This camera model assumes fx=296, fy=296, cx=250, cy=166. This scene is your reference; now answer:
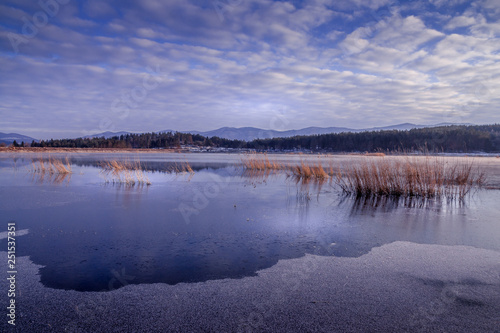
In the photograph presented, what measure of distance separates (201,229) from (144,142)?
2776 inches

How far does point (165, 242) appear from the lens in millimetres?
4105

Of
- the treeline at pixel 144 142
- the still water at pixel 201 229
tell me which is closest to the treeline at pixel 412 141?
the treeline at pixel 144 142

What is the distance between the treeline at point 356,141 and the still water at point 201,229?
33716mm

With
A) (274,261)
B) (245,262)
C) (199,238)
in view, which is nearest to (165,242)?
(199,238)

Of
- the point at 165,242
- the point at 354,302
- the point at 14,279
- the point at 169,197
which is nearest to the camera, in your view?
the point at 354,302

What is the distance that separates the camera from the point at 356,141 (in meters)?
59.4

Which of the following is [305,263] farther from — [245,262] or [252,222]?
[252,222]

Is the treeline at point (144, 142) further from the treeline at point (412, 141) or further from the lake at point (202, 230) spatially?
the lake at point (202, 230)

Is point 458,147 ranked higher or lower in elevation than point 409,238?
higher

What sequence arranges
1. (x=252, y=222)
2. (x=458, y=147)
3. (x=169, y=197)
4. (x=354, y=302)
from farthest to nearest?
(x=458, y=147)
(x=169, y=197)
(x=252, y=222)
(x=354, y=302)

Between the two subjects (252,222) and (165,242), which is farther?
(252,222)

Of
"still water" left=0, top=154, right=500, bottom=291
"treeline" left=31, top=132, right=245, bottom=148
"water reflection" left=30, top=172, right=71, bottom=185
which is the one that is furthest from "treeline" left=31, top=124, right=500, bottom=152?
"water reflection" left=30, top=172, right=71, bottom=185

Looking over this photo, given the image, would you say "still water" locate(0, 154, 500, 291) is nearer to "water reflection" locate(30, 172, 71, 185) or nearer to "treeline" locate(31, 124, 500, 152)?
"water reflection" locate(30, 172, 71, 185)

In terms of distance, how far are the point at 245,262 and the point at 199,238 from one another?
111cm
